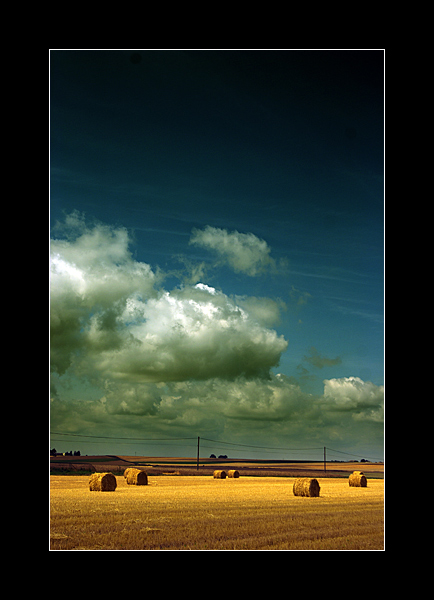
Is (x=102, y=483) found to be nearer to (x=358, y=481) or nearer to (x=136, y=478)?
(x=136, y=478)

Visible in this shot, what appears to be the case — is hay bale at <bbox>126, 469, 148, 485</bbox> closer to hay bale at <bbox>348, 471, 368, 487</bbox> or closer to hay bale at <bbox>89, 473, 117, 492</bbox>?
hay bale at <bbox>89, 473, 117, 492</bbox>

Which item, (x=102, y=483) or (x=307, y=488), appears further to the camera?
(x=102, y=483)

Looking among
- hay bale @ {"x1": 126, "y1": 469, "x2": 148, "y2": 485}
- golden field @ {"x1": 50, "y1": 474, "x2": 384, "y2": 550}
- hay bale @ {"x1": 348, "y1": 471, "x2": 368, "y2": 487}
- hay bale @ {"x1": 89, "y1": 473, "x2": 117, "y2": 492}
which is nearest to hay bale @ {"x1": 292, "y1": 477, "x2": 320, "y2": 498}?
golden field @ {"x1": 50, "y1": 474, "x2": 384, "y2": 550}

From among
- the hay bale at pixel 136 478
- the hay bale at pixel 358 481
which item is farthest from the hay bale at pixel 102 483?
the hay bale at pixel 358 481

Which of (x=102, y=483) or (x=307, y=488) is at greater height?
(x=102, y=483)

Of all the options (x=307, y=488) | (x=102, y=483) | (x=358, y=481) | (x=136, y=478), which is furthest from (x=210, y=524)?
(x=358, y=481)

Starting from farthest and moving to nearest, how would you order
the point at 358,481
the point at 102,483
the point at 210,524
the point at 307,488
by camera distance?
the point at 358,481 < the point at 102,483 < the point at 307,488 < the point at 210,524

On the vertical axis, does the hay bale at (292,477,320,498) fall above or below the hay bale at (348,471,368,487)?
above

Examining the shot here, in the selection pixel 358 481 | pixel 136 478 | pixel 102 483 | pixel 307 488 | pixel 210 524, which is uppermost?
pixel 210 524

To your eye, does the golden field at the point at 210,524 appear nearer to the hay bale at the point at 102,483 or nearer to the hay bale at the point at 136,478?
the hay bale at the point at 102,483

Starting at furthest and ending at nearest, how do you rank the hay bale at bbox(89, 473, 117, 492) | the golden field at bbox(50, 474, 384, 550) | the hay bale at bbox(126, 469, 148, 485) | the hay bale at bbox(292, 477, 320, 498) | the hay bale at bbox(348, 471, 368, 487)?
Answer: the hay bale at bbox(348, 471, 368, 487)
the hay bale at bbox(126, 469, 148, 485)
the hay bale at bbox(89, 473, 117, 492)
the hay bale at bbox(292, 477, 320, 498)
the golden field at bbox(50, 474, 384, 550)

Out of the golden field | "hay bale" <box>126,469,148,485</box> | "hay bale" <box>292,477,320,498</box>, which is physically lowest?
"hay bale" <box>126,469,148,485</box>

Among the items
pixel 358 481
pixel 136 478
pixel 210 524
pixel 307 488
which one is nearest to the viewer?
pixel 210 524

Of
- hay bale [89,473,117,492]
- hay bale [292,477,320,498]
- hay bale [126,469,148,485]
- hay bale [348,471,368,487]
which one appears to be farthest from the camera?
hay bale [348,471,368,487]
